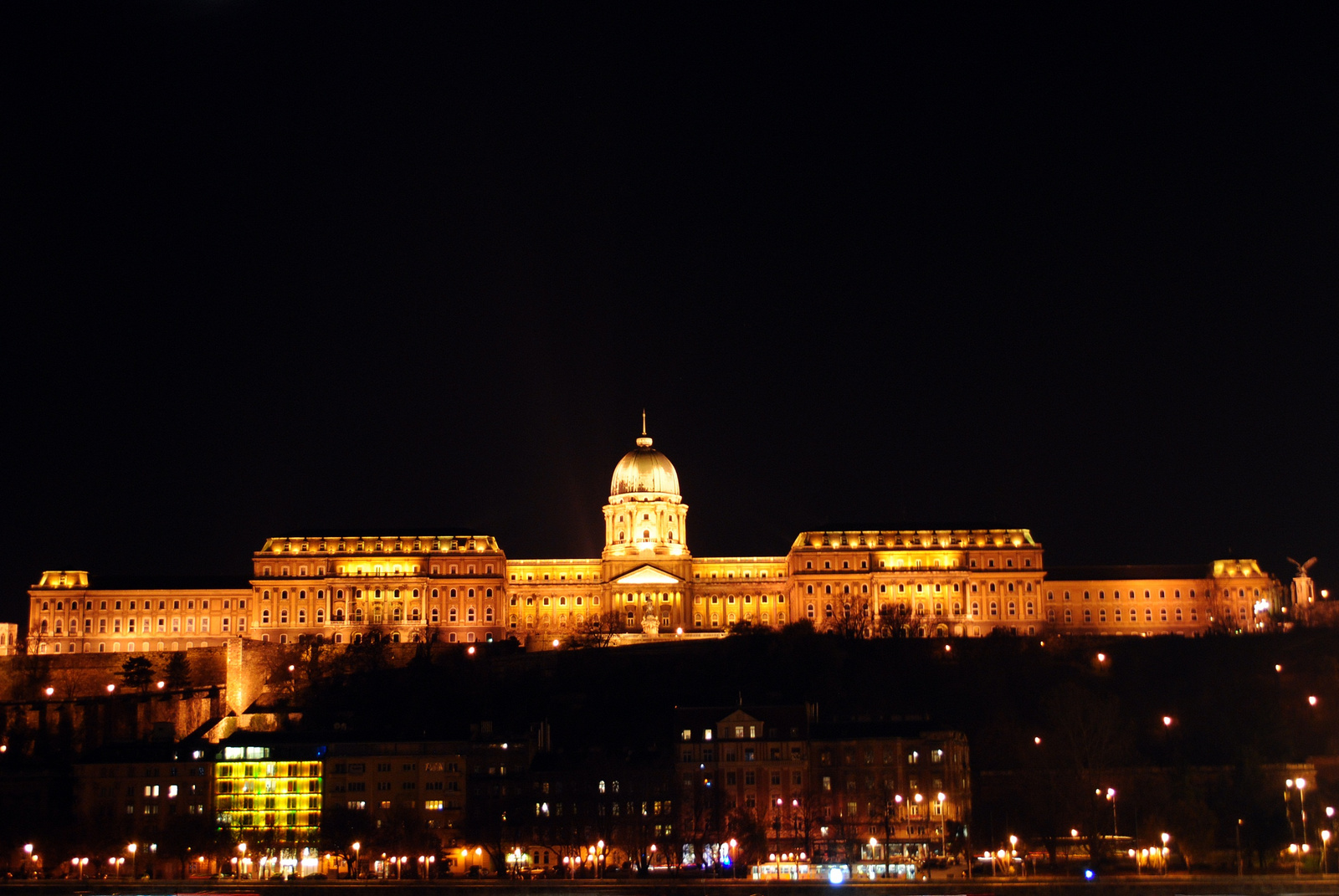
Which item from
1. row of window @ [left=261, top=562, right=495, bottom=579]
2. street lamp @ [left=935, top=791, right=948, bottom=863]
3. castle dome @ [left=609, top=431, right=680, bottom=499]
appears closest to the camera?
street lamp @ [left=935, top=791, right=948, bottom=863]

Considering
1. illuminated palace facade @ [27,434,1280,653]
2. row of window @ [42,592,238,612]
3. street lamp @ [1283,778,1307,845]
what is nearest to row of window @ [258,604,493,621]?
illuminated palace facade @ [27,434,1280,653]

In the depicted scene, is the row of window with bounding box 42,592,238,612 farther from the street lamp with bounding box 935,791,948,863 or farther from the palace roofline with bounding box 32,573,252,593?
the street lamp with bounding box 935,791,948,863

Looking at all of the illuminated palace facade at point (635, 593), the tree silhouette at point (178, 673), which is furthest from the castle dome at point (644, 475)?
the tree silhouette at point (178, 673)

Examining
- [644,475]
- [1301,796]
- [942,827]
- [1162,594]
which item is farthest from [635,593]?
[1301,796]

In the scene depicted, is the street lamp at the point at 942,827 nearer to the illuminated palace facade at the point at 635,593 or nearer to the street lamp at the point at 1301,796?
the street lamp at the point at 1301,796

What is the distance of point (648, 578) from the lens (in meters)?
167

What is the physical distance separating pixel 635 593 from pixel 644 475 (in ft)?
50.0

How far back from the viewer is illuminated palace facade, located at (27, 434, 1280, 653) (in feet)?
→ 538

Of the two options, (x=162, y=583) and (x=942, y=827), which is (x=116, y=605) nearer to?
(x=162, y=583)

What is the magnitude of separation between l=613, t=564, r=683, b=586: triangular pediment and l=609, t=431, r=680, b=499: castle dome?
12155mm

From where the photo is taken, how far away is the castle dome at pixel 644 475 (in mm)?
177875

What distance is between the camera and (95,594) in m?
165

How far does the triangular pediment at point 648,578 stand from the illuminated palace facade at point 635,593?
10cm

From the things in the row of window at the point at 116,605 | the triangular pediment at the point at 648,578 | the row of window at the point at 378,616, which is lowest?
the row of window at the point at 378,616
